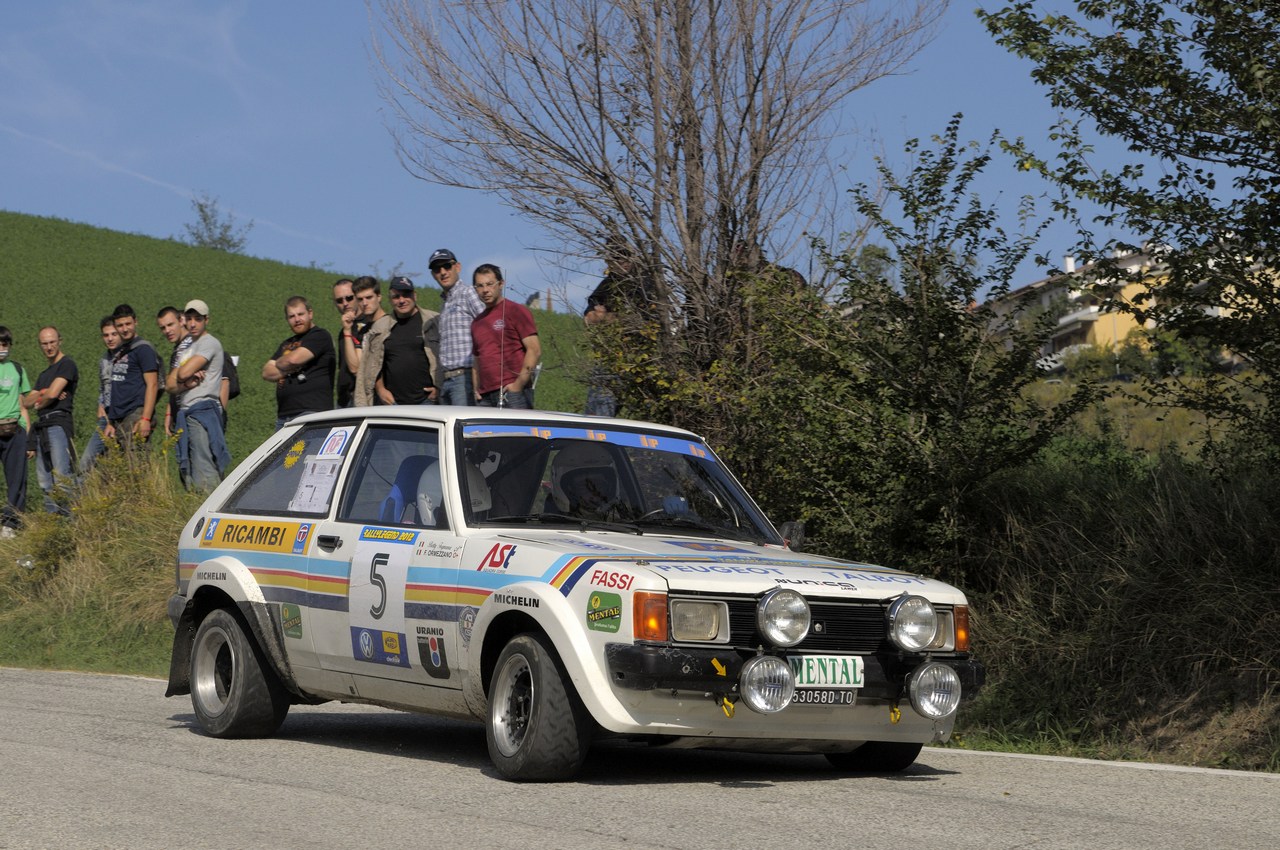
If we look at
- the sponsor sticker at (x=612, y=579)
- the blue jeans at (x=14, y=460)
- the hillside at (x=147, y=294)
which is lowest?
the sponsor sticker at (x=612, y=579)

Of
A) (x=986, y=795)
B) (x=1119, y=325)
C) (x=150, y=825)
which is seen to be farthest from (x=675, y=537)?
(x=1119, y=325)

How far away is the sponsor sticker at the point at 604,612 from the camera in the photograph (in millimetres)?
6598

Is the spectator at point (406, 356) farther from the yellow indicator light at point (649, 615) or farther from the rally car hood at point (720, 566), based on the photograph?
the yellow indicator light at point (649, 615)

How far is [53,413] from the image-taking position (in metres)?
18.7

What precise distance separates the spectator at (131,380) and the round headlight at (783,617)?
11777 millimetres

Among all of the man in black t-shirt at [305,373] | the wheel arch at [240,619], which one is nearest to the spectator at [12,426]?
the man in black t-shirt at [305,373]

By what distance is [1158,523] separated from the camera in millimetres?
10320

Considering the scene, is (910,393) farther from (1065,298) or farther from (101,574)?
(101,574)

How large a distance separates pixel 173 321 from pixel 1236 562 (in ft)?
36.0

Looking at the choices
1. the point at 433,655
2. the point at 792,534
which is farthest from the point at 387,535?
the point at 792,534

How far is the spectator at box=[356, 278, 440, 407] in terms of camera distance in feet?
46.2

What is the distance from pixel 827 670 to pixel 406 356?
7.92 meters

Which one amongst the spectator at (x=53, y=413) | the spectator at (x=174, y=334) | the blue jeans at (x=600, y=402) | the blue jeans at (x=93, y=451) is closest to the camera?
the blue jeans at (x=600, y=402)

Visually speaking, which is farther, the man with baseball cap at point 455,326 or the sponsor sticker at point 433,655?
the man with baseball cap at point 455,326
